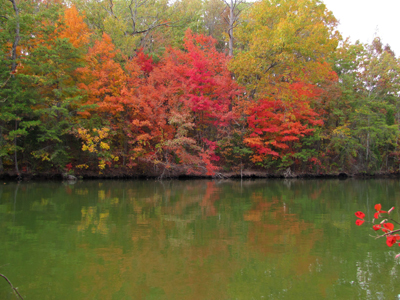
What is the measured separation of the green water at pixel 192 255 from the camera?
3.87m

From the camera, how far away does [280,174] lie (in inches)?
928

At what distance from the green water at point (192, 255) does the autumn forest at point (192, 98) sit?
36.1 ft

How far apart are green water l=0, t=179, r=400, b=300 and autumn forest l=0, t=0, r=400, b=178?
36.1 feet

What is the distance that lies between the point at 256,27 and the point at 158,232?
1560cm

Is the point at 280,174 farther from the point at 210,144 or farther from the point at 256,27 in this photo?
the point at 256,27

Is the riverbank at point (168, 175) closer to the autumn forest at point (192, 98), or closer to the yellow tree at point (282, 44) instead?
the autumn forest at point (192, 98)

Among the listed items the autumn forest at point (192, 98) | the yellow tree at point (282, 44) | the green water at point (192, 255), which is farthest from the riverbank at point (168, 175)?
the green water at point (192, 255)

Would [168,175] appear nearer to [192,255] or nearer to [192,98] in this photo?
[192,98]

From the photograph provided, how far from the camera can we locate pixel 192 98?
2073cm

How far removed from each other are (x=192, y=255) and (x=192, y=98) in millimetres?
16411

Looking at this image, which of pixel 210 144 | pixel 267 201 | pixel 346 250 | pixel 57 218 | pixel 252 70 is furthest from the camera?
pixel 210 144

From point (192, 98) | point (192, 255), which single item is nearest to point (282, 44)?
point (192, 98)

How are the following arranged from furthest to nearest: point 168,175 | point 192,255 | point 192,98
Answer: point 168,175 → point 192,98 → point 192,255

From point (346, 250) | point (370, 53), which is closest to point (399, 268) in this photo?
point (346, 250)
